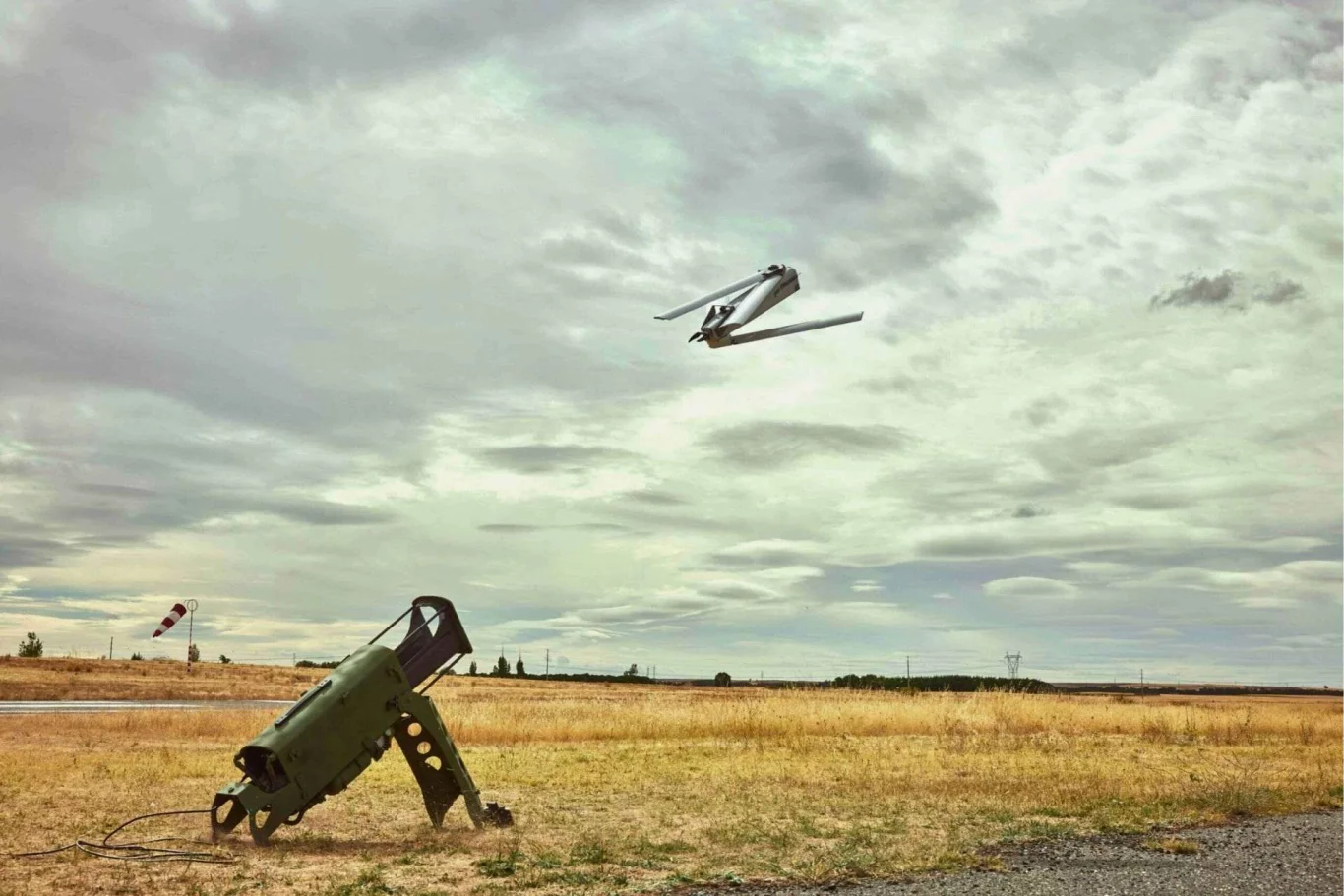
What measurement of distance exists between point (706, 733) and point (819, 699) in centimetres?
795

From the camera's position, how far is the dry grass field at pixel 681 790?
10250 millimetres

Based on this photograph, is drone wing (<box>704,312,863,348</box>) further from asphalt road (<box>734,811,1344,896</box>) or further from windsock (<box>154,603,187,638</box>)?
windsock (<box>154,603,187,638</box>)

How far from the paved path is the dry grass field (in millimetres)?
3710

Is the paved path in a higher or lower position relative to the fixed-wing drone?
lower

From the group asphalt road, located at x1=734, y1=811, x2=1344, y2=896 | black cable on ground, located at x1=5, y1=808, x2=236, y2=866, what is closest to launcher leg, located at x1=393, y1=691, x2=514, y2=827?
black cable on ground, located at x1=5, y1=808, x2=236, y2=866

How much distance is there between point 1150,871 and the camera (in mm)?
10742

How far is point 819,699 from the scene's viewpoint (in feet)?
106

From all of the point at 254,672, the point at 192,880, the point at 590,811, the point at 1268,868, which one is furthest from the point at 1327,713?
the point at 254,672

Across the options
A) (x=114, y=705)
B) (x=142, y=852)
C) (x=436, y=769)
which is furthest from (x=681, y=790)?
(x=114, y=705)

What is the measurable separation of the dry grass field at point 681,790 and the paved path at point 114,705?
146 inches

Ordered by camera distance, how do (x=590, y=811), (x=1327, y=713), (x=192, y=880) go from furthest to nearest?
(x=1327, y=713) < (x=590, y=811) < (x=192, y=880)

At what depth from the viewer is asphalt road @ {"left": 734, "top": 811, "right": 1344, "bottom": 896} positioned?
31.6 ft

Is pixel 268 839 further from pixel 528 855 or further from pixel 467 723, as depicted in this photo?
pixel 467 723

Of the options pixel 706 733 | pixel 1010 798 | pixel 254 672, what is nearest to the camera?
pixel 1010 798
